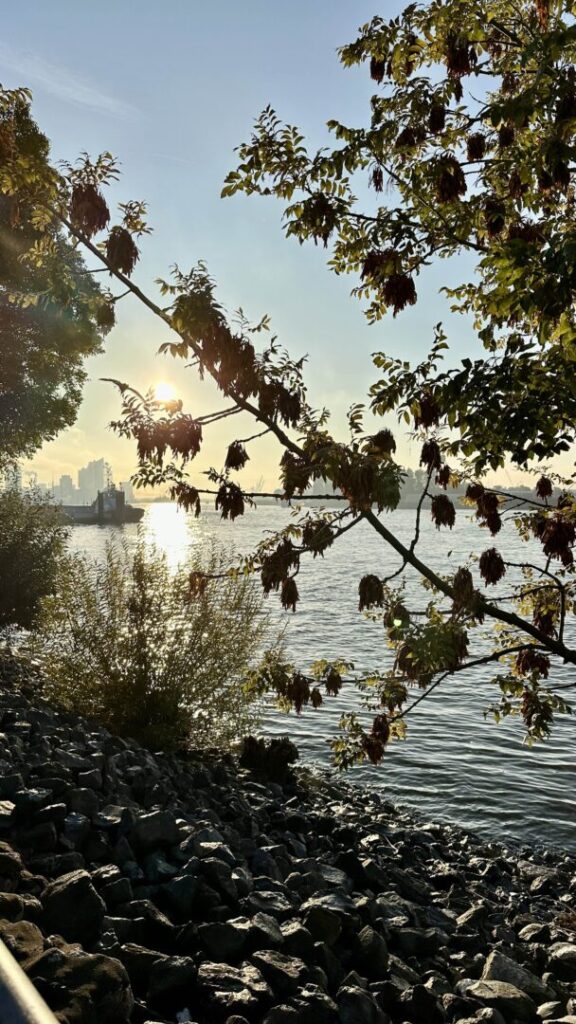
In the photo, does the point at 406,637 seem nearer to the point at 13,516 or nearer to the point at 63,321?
the point at 13,516

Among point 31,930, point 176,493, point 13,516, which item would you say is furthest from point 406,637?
point 13,516

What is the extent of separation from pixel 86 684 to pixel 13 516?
9.24 metres

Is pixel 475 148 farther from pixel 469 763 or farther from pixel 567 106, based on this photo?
pixel 469 763

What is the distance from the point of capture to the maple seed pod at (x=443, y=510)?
568cm

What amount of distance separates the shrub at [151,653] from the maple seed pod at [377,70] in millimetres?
7480

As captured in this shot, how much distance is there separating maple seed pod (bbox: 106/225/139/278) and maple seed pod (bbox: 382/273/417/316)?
193 centimetres

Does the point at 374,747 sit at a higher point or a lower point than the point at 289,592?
lower

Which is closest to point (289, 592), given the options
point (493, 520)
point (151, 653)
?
point (493, 520)

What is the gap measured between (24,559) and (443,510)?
1620cm

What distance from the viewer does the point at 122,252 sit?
17.3 ft

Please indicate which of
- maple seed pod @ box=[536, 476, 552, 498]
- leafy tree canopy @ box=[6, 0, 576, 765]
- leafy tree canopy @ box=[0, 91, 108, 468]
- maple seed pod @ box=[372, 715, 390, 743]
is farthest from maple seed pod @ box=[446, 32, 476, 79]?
leafy tree canopy @ box=[0, 91, 108, 468]

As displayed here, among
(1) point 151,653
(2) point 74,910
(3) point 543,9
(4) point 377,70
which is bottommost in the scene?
(2) point 74,910

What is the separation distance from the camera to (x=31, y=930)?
13.6 feet

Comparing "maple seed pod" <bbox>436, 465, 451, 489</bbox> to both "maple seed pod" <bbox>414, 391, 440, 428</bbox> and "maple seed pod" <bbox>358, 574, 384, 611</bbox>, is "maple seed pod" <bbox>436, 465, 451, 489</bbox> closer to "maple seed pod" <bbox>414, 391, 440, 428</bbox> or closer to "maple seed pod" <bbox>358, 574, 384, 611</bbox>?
"maple seed pod" <bbox>414, 391, 440, 428</bbox>
